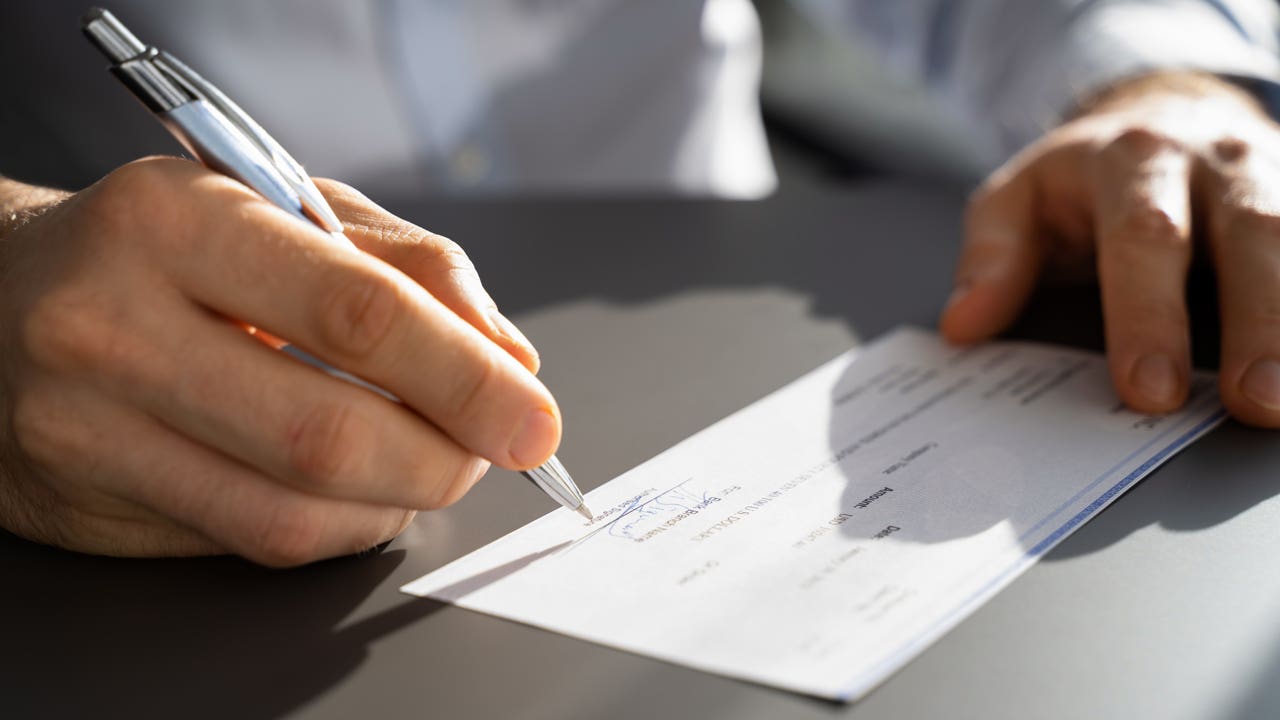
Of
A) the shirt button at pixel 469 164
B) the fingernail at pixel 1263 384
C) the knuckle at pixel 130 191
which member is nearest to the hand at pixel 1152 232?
the fingernail at pixel 1263 384

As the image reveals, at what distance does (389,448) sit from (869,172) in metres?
1.61

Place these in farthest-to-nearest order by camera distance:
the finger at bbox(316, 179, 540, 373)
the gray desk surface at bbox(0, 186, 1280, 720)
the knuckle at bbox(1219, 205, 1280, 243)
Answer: the knuckle at bbox(1219, 205, 1280, 243)
the finger at bbox(316, 179, 540, 373)
the gray desk surface at bbox(0, 186, 1280, 720)

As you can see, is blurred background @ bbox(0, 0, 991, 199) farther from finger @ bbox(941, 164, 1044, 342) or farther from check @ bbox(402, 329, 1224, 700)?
check @ bbox(402, 329, 1224, 700)

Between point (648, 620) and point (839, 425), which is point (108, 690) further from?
point (839, 425)

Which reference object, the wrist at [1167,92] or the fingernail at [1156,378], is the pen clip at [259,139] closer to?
the fingernail at [1156,378]

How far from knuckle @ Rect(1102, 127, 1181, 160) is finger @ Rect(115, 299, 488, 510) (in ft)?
1.59

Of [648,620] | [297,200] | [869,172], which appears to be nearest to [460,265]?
[297,200]

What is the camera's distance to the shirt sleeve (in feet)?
2.80

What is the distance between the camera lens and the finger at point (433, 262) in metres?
0.43

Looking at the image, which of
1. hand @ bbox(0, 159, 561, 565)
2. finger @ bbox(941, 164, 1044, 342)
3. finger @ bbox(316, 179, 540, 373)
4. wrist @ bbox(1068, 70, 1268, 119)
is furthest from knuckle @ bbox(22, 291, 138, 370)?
wrist @ bbox(1068, 70, 1268, 119)

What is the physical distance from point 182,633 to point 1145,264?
0.52 metres

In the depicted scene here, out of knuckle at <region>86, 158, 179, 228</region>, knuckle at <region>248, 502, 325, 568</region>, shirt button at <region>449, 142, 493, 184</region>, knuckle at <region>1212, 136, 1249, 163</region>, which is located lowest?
knuckle at <region>248, 502, 325, 568</region>

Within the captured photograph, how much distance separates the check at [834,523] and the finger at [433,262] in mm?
84

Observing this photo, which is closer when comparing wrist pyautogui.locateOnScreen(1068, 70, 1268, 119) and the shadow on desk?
the shadow on desk
